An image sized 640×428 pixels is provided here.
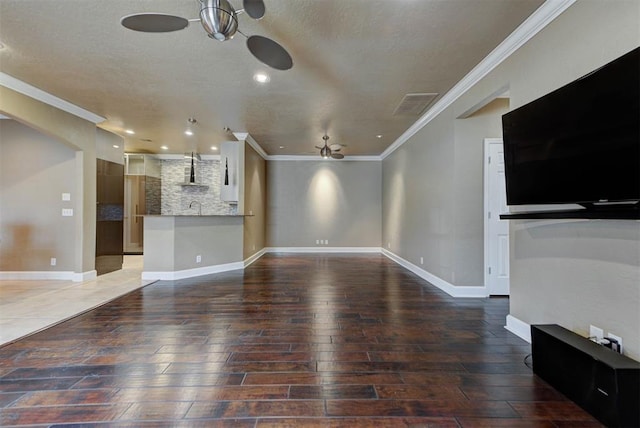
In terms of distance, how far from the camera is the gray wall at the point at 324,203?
8.11m

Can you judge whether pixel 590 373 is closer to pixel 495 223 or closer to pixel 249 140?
pixel 495 223

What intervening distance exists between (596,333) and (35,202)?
7.28m

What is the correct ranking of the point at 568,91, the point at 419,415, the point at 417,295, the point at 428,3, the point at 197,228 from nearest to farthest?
the point at 419,415 < the point at 568,91 < the point at 428,3 < the point at 417,295 < the point at 197,228

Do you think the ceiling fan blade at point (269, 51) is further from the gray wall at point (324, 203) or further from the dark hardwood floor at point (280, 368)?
the gray wall at point (324, 203)

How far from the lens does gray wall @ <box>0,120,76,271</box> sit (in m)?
4.71

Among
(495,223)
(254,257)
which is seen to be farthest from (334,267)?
(495,223)

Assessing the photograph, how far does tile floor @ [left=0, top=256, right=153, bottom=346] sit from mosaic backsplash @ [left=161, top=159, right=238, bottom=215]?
10.9 feet

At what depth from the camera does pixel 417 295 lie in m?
3.88

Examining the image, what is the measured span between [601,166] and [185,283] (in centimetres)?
499

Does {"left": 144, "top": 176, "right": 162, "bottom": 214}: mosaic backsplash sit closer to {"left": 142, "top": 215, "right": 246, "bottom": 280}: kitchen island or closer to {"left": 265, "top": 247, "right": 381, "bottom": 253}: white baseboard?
{"left": 265, "top": 247, "right": 381, "bottom": 253}: white baseboard

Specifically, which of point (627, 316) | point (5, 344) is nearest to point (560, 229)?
point (627, 316)

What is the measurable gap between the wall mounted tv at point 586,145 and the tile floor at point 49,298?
452 centimetres

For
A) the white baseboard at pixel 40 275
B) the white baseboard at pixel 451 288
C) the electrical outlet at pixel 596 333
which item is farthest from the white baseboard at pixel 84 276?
the electrical outlet at pixel 596 333

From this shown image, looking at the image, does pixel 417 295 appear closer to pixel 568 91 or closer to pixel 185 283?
pixel 568 91
